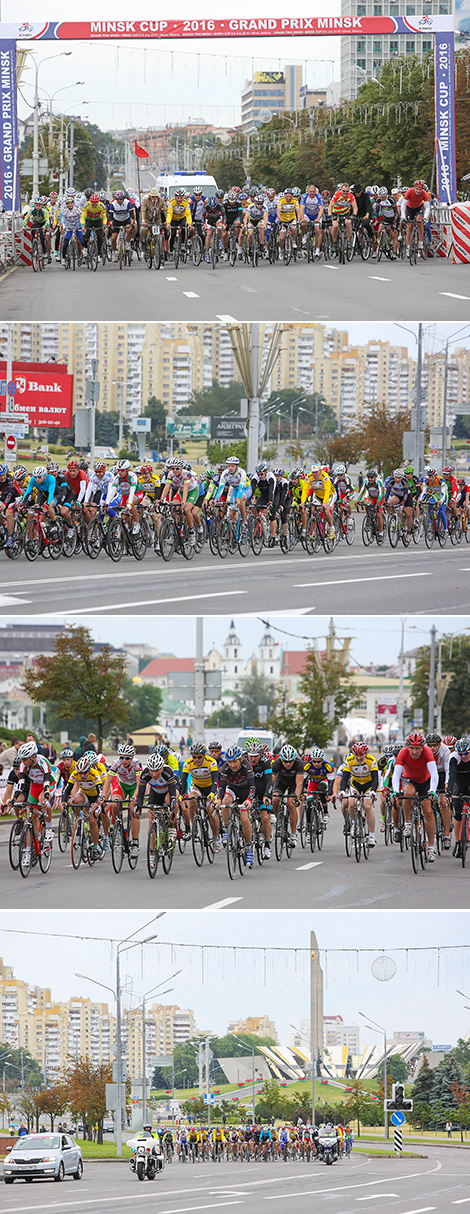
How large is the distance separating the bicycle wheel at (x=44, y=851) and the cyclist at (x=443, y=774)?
4.93 m

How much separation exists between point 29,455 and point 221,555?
147 feet

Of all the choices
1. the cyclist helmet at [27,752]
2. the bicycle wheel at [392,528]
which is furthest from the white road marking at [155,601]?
the bicycle wheel at [392,528]

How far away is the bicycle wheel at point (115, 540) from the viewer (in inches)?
864

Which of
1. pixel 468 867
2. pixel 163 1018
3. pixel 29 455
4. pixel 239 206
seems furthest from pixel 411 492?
pixel 163 1018

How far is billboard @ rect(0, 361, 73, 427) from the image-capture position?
48.7 m

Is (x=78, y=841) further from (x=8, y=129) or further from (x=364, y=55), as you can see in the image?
(x=364, y=55)

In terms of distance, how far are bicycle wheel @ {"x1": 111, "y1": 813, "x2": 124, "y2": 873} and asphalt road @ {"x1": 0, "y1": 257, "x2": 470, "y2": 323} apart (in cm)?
916

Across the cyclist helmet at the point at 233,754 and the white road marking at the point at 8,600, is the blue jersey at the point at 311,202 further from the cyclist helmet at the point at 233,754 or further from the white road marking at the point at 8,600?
the cyclist helmet at the point at 233,754

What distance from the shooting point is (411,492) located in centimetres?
2439

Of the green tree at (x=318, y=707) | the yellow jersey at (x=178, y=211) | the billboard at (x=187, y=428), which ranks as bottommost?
the green tree at (x=318, y=707)

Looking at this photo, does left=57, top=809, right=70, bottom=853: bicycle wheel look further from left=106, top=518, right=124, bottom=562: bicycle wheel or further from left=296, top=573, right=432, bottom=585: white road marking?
left=296, top=573, right=432, bottom=585: white road marking

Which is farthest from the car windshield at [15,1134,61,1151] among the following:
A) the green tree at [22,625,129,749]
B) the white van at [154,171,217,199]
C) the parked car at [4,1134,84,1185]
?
the white van at [154,171,217,199]

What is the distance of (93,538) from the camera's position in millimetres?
22406

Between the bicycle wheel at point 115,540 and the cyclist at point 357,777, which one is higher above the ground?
the bicycle wheel at point 115,540
